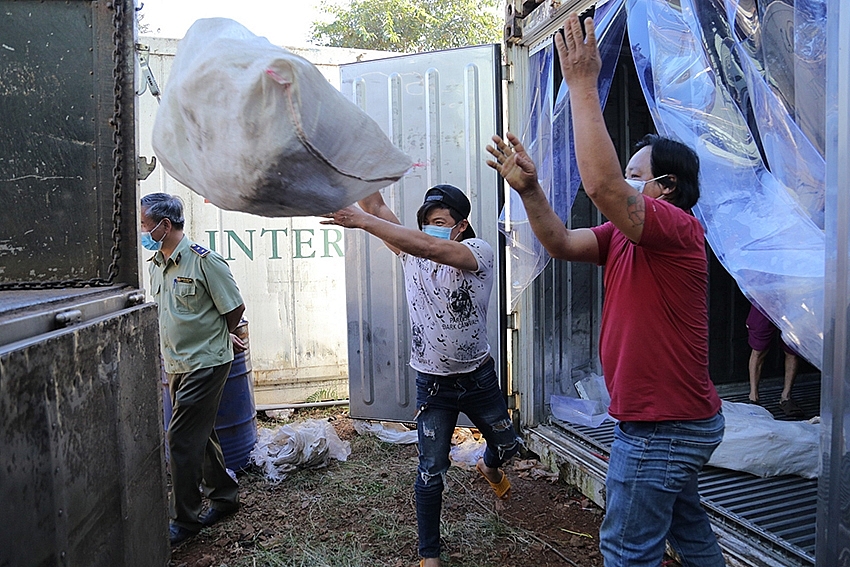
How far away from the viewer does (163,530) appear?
6.95ft

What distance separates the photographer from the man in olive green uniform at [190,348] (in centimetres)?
334

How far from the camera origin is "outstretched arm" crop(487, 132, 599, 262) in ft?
6.54

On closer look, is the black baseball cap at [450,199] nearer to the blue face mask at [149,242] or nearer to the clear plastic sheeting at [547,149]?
the clear plastic sheeting at [547,149]

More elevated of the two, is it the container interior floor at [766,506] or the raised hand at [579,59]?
the raised hand at [579,59]

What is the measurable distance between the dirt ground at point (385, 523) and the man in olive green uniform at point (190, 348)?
209 millimetres

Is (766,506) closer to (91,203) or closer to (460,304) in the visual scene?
(460,304)

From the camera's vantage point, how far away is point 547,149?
3672 millimetres

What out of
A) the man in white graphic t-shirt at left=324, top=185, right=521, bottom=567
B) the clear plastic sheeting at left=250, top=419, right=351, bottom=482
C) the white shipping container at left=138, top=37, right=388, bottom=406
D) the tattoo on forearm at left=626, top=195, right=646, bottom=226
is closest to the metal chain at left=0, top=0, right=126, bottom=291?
the man in white graphic t-shirt at left=324, top=185, right=521, bottom=567

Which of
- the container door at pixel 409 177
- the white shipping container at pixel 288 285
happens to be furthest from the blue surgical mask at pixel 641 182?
the white shipping container at pixel 288 285

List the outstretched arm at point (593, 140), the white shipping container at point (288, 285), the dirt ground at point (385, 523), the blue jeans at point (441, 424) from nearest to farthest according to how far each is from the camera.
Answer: the outstretched arm at point (593, 140), the blue jeans at point (441, 424), the dirt ground at point (385, 523), the white shipping container at point (288, 285)

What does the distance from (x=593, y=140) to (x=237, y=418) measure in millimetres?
3295

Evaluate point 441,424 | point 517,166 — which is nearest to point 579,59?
point 517,166

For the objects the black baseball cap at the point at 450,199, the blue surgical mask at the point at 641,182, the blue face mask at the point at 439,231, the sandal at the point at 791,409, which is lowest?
the sandal at the point at 791,409

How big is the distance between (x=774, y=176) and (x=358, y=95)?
3056mm
